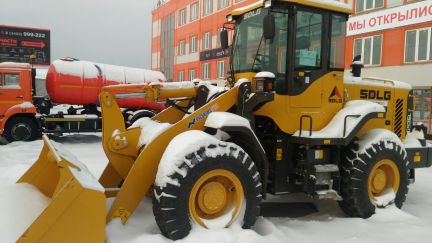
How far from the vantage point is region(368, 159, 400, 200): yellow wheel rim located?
5336mm

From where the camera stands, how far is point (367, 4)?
18.4 m

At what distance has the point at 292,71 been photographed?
5008mm

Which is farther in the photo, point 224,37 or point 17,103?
point 17,103

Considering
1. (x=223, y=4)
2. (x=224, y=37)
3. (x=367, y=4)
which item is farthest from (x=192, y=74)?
(x=224, y=37)

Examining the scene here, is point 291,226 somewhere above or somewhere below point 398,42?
below

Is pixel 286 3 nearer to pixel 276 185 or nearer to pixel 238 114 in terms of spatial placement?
pixel 238 114

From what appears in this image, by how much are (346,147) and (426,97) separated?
502 inches

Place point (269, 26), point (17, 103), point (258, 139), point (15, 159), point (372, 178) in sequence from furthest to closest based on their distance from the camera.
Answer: point (17, 103)
point (15, 159)
point (372, 178)
point (258, 139)
point (269, 26)

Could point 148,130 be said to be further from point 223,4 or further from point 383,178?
point 223,4

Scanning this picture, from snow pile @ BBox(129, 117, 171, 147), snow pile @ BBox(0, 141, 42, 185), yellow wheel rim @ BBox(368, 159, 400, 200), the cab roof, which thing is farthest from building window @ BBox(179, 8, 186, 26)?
yellow wheel rim @ BBox(368, 159, 400, 200)

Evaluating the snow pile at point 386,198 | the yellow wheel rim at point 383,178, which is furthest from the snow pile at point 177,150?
the snow pile at point 386,198

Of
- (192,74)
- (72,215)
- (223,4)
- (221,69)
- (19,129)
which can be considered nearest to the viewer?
(72,215)

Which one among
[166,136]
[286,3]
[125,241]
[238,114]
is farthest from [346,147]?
[125,241]

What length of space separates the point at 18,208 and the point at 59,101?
997 cm
